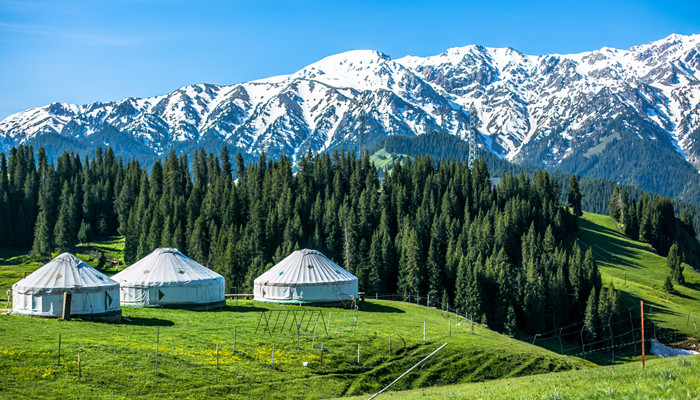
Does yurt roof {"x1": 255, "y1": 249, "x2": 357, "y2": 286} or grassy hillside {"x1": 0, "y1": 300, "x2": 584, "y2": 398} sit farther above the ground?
yurt roof {"x1": 255, "y1": 249, "x2": 357, "y2": 286}

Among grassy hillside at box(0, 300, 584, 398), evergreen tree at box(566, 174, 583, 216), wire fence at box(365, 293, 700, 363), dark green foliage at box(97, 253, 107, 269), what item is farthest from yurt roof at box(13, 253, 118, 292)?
evergreen tree at box(566, 174, 583, 216)

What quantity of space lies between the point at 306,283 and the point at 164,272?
1384cm

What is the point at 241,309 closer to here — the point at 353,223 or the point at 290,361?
the point at 290,361

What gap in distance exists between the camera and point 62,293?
45.7m

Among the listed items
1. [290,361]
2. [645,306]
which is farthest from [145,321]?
[645,306]

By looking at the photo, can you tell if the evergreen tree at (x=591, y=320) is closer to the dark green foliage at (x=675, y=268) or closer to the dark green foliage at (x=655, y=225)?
the dark green foliage at (x=675, y=268)

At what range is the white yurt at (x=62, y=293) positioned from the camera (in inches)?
1794

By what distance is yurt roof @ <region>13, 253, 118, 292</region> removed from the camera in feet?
150

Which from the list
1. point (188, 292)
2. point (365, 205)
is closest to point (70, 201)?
point (365, 205)

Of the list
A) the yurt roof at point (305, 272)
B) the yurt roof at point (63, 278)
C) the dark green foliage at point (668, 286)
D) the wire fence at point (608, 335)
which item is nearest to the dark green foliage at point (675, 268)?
the dark green foliage at point (668, 286)

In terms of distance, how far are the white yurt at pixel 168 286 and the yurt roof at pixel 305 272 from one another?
294 inches

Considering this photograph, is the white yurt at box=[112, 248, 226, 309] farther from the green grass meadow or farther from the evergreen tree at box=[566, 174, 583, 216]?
the evergreen tree at box=[566, 174, 583, 216]

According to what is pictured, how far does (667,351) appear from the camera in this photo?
87.2 m

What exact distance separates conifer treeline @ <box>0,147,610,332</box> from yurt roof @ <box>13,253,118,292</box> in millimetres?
38776
